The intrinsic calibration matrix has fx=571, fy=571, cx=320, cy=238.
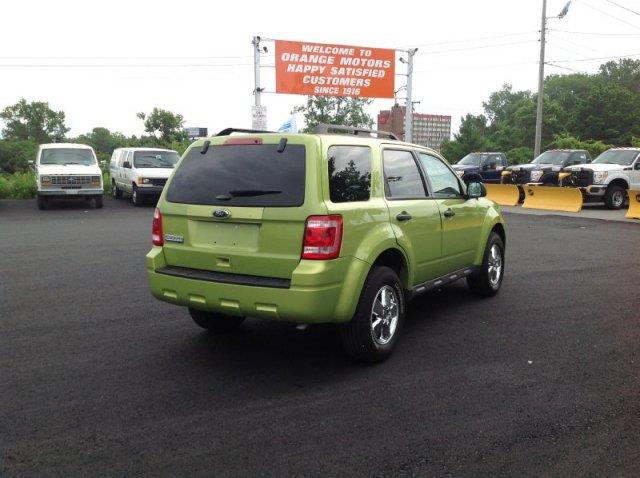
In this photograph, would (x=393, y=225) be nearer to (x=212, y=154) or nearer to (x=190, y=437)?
(x=212, y=154)

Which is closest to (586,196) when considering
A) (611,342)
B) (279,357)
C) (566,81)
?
(611,342)

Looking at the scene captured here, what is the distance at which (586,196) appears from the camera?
62.9 ft

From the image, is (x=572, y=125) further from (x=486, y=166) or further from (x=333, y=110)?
(x=486, y=166)

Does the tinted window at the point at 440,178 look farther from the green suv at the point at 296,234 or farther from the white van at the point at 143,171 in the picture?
the white van at the point at 143,171

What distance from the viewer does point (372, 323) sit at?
4547 millimetres

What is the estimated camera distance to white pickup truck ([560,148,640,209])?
18922mm

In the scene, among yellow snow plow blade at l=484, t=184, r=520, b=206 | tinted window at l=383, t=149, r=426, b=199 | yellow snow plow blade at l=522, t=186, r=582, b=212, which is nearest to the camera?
tinted window at l=383, t=149, r=426, b=199

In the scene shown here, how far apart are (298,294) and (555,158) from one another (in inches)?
839

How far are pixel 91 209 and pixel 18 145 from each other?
266 feet

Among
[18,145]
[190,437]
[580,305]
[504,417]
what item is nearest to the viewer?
[190,437]

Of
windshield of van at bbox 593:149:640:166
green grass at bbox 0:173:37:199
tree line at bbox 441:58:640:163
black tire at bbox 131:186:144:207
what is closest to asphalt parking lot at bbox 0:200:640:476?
black tire at bbox 131:186:144:207

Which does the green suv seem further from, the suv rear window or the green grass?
the green grass

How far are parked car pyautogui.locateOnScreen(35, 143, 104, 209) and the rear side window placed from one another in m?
15.5

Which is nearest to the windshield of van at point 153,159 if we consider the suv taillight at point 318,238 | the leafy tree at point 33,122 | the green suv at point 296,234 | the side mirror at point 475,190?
the side mirror at point 475,190
